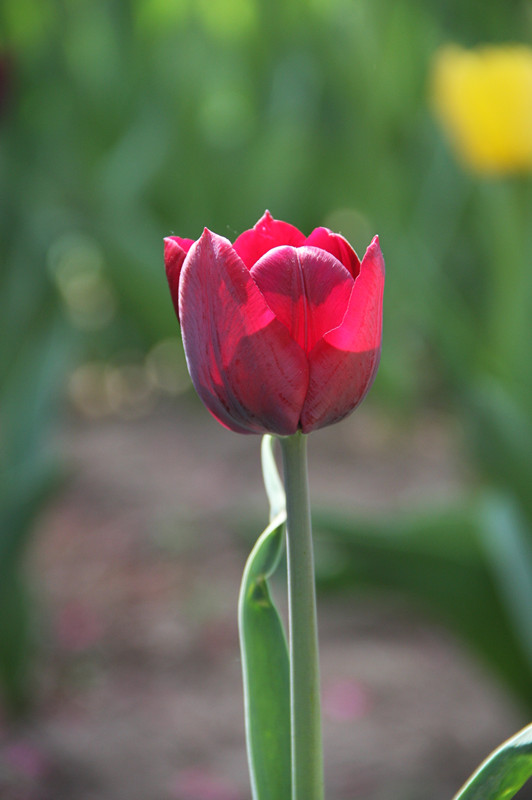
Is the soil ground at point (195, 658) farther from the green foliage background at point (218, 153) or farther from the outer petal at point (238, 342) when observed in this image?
the outer petal at point (238, 342)

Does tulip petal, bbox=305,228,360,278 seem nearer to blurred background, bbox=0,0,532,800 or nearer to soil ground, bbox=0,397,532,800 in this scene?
blurred background, bbox=0,0,532,800

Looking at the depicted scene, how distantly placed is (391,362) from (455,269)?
0.34m

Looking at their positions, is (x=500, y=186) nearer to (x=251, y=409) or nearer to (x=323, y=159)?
(x=323, y=159)

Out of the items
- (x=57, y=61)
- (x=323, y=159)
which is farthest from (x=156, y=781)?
(x=57, y=61)

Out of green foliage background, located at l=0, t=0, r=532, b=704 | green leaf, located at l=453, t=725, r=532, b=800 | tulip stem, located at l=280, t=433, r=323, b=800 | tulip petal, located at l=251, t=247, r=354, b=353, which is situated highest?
green foliage background, located at l=0, t=0, r=532, b=704

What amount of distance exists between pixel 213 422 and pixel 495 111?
5.44 feet

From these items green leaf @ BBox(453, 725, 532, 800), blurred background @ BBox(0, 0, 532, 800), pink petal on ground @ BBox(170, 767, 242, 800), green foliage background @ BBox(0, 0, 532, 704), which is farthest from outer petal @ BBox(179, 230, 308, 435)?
green foliage background @ BBox(0, 0, 532, 704)

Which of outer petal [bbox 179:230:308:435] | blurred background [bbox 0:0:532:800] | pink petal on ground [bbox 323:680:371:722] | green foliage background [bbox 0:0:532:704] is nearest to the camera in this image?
outer petal [bbox 179:230:308:435]

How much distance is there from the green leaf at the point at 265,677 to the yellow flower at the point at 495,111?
1.23 meters

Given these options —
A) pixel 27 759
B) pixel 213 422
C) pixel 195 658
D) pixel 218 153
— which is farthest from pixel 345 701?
pixel 218 153

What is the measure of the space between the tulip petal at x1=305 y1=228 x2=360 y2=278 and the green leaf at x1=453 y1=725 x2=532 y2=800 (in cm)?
18

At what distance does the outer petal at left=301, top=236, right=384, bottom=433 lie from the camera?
34 centimetres

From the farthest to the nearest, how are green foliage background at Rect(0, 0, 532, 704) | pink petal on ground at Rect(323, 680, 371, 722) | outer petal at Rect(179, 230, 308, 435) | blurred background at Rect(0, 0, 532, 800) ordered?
green foliage background at Rect(0, 0, 532, 704), pink petal on ground at Rect(323, 680, 371, 722), blurred background at Rect(0, 0, 532, 800), outer petal at Rect(179, 230, 308, 435)

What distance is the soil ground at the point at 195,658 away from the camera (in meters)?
1.34
